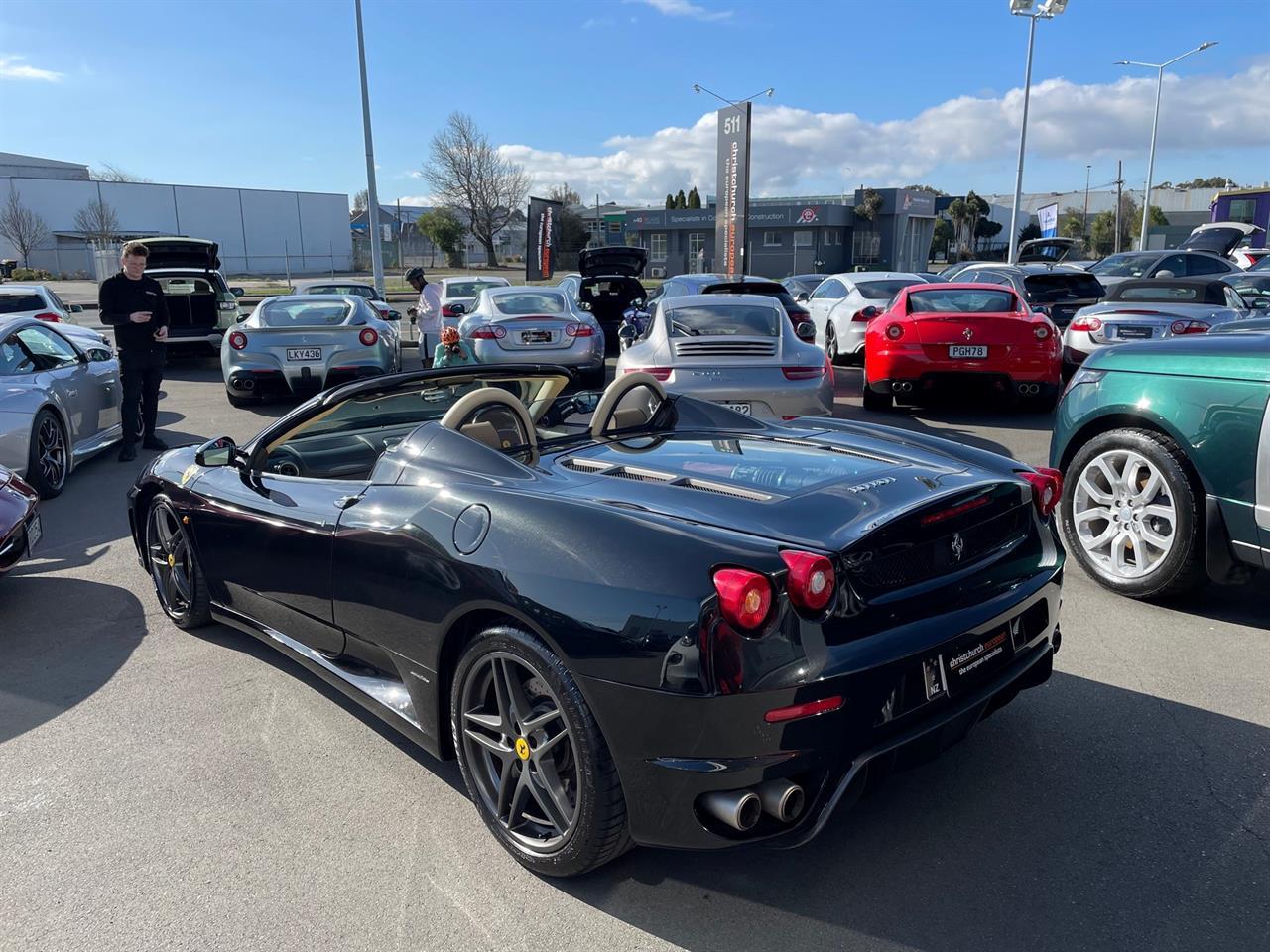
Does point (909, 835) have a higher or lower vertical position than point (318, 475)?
lower

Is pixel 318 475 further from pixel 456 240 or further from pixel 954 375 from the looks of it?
pixel 456 240

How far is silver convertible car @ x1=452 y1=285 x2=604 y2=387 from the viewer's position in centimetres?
1109

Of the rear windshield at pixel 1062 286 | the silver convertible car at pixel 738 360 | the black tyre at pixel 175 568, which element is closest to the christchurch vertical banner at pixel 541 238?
the rear windshield at pixel 1062 286

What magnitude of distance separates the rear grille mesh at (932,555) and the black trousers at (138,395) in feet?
26.7

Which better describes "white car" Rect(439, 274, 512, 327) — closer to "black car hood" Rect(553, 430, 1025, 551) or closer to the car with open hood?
the car with open hood

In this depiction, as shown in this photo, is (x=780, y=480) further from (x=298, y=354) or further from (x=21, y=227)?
(x=21, y=227)

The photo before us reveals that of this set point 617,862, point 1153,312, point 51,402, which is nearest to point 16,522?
point 51,402

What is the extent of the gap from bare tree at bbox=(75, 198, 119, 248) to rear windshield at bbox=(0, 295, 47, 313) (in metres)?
43.3

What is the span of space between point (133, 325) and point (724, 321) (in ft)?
17.5

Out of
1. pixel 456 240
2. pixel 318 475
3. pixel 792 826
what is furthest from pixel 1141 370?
pixel 456 240

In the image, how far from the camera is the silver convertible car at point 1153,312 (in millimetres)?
10273

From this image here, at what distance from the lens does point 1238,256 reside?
28.3 m

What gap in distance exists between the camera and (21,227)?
52938 mm

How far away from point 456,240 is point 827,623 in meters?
62.9
